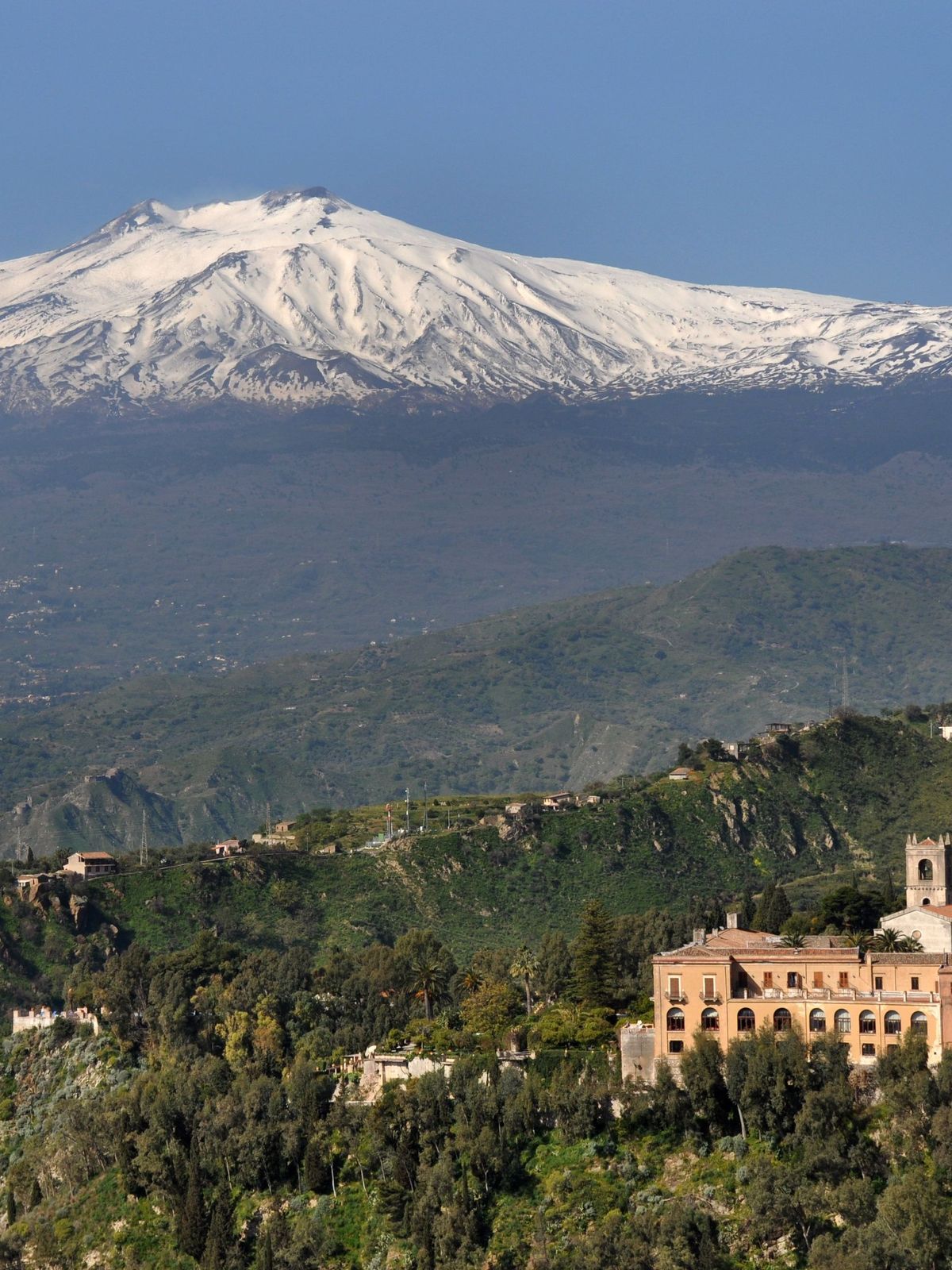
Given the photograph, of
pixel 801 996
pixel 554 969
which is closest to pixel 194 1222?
pixel 554 969

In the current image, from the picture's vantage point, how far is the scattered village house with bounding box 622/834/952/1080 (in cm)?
7769

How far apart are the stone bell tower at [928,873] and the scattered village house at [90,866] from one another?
187 feet

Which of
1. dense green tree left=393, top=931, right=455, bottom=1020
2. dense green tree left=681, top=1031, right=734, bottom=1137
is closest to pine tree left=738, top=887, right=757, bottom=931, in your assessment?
dense green tree left=393, top=931, right=455, bottom=1020

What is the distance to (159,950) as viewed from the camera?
127m

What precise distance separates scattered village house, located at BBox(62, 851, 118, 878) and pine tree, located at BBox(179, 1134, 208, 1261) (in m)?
56.3

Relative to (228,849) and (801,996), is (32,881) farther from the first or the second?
(801,996)

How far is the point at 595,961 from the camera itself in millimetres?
89750

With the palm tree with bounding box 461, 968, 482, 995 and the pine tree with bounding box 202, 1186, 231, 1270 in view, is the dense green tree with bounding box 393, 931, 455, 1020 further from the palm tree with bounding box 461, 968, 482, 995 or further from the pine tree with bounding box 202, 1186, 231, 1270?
the pine tree with bounding box 202, 1186, 231, 1270

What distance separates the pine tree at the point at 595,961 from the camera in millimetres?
88812

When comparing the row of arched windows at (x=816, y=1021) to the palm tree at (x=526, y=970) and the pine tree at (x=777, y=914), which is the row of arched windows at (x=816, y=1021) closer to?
the palm tree at (x=526, y=970)

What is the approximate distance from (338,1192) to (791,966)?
15216 millimetres

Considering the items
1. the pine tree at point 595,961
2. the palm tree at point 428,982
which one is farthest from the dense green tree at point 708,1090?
the palm tree at point 428,982

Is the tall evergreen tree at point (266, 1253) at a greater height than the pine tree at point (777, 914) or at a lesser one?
lesser

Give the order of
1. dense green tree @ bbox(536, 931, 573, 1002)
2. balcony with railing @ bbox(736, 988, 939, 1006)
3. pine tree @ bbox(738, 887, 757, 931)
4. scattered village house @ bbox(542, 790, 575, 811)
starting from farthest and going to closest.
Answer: scattered village house @ bbox(542, 790, 575, 811), pine tree @ bbox(738, 887, 757, 931), dense green tree @ bbox(536, 931, 573, 1002), balcony with railing @ bbox(736, 988, 939, 1006)
